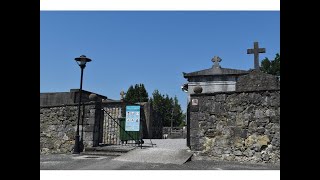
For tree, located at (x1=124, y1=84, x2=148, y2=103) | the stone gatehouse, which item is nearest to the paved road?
the stone gatehouse

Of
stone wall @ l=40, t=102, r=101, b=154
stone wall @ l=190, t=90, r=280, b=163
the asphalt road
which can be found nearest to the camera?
the asphalt road

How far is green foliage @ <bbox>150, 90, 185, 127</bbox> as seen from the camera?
47.6 m

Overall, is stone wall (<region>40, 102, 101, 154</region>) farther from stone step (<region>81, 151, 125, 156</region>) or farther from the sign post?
the sign post

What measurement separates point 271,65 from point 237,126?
141 ft

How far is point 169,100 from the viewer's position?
5006 centimetres

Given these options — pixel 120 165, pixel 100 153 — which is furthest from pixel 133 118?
pixel 120 165

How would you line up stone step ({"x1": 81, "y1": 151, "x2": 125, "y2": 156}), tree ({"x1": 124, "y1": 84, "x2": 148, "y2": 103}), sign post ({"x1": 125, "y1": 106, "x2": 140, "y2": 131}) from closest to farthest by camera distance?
stone step ({"x1": 81, "y1": 151, "x2": 125, "y2": 156}) → sign post ({"x1": 125, "y1": 106, "x2": 140, "y2": 131}) → tree ({"x1": 124, "y1": 84, "x2": 148, "y2": 103})

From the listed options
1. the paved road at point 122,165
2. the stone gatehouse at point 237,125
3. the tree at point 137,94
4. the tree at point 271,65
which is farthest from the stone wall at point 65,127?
the tree at point 271,65

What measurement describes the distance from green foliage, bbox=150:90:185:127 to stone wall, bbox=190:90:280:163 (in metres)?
37.2

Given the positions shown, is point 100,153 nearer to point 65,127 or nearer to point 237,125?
point 65,127

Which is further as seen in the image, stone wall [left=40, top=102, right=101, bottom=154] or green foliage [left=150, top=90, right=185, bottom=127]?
green foliage [left=150, top=90, right=185, bottom=127]

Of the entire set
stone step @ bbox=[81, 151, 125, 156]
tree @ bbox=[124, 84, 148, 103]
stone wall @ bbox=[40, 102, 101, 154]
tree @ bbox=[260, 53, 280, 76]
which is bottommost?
stone step @ bbox=[81, 151, 125, 156]
